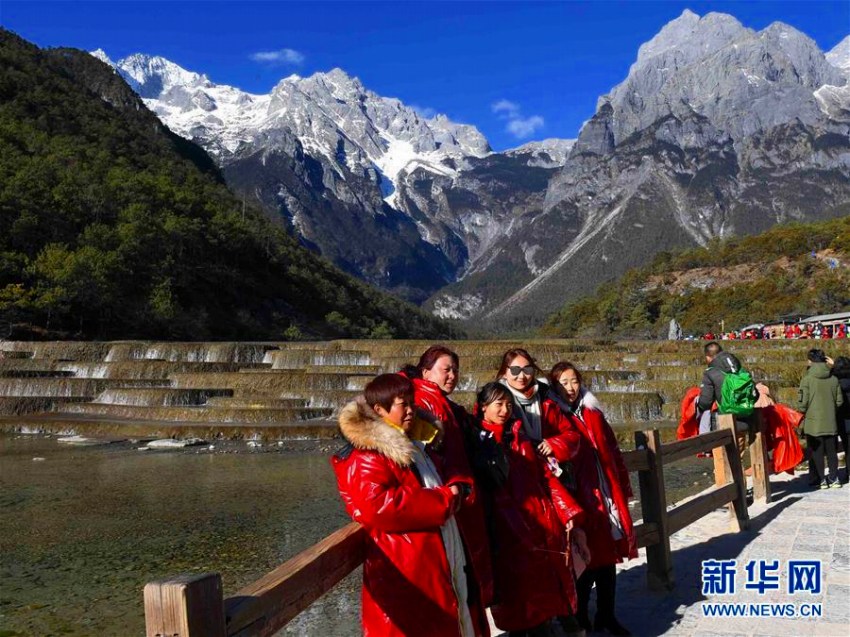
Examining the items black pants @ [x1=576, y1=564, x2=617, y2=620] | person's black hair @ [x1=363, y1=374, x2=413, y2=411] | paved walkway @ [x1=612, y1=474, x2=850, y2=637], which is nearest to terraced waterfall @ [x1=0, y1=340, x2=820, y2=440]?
paved walkway @ [x1=612, y1=474, x2=850, y2=637]

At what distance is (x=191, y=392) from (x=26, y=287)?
2775 cm

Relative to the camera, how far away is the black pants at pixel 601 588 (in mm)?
4785

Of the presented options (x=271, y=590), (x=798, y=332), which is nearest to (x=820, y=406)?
(x=271, y=590)

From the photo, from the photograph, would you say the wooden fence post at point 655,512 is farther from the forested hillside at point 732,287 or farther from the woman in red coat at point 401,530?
the forested hillside at point 732,287

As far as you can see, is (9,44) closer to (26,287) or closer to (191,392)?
(26,287)

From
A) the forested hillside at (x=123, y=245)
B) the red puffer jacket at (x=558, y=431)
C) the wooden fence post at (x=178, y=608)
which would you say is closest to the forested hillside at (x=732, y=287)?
the forested hillside at (x=123, y=245)

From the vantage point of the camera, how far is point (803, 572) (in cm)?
575

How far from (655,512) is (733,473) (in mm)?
2127

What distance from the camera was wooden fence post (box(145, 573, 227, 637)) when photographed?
2359mm

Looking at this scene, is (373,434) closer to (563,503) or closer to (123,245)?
(563,503)

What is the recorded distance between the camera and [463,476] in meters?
3.40

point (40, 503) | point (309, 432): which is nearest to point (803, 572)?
point (40, 503)

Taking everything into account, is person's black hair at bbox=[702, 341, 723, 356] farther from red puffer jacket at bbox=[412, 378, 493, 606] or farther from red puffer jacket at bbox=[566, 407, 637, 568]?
red puffer jacket at bbox=[412, 378, 493, 606]

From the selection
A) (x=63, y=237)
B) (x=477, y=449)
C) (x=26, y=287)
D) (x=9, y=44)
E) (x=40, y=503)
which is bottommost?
(x=40, y=503)
